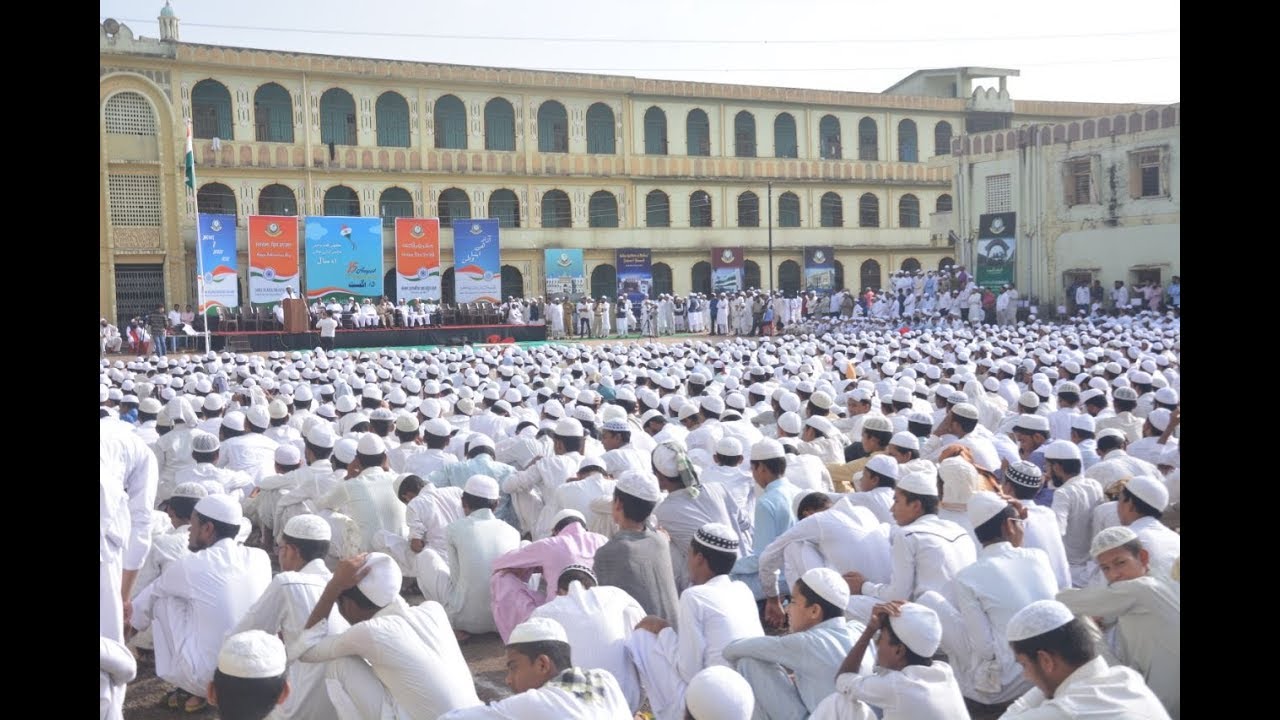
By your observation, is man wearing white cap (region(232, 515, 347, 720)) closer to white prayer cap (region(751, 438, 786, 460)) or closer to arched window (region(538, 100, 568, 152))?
white prayer cap (region(751, 438, 786, 460))

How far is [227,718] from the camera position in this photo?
12.5 ft

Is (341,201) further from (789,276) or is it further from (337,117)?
(789,276)

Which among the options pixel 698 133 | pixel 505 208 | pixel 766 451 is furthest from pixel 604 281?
pixel 766 451

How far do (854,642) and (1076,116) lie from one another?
44.2 meters

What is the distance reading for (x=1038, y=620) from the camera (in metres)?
3.54

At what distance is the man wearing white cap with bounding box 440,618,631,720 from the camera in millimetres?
3408

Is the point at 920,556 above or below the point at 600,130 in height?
below

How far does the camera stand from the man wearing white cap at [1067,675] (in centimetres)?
329

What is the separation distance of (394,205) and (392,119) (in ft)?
8.53

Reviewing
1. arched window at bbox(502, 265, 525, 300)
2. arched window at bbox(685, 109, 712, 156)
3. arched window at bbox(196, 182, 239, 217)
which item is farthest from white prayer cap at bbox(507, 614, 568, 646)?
arched window at bbox(685, 109, 712, 156)

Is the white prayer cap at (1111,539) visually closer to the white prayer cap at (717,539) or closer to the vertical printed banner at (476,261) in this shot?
the white prayer cap at (717,539)

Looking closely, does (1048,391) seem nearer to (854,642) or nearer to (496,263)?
(854,642)

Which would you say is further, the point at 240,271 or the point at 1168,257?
the point at 240,271

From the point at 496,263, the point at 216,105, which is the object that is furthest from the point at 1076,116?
the point at 216,105
